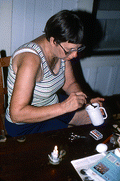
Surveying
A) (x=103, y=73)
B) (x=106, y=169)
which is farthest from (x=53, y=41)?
(x=103, y=73)

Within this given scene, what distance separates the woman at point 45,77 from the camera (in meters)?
1.05

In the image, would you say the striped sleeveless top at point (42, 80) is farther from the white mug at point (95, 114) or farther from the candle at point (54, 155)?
the candle at point (54, 155)

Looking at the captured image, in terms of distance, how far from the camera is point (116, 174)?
33.3 inches

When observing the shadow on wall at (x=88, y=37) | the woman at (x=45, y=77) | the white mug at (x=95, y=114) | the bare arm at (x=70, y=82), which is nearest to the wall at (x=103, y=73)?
the shadow on wall at (x=88, y=37)

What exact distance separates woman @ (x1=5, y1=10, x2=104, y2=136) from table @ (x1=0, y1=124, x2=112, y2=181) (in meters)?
0.14

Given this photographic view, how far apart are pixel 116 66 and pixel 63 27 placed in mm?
1921

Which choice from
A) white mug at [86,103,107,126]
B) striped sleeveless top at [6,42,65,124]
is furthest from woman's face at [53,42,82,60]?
white mug at [86,103,107,126]

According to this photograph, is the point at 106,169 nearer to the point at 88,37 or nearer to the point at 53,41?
the point at 53,41

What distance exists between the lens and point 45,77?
1.24 metres

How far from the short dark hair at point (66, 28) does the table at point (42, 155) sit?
563 mm

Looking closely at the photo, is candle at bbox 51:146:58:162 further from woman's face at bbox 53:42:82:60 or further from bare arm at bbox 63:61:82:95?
bare arm at bbox 63:61:82:95

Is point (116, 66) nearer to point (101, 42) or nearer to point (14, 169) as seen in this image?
point (101, 42)

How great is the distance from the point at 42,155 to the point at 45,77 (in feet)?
1.74

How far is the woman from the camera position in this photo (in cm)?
105
